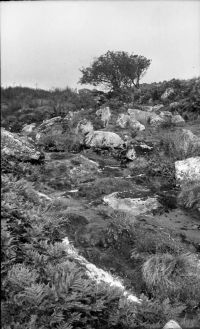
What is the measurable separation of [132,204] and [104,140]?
698 centimetres

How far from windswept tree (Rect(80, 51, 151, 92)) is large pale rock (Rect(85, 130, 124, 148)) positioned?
1480 cm

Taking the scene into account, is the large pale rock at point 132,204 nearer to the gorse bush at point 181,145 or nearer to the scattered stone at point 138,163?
the scattered stone at point 138,163

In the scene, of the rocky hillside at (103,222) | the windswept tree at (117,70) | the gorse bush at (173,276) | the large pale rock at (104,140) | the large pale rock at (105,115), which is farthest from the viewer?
the windswept tree at (117,70)

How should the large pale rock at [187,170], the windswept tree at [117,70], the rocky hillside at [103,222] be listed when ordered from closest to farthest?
the rocky hillside at [103,222] → the large pale rock at [187,170] → the windswept tree at [117,70]

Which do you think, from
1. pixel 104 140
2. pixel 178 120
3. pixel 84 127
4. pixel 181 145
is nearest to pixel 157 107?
pixel 178 120

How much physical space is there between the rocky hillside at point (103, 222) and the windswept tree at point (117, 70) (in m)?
10.4

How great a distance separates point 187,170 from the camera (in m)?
13.1

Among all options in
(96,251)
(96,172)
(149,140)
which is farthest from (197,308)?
(149,140)

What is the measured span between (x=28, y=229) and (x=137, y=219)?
5028mm

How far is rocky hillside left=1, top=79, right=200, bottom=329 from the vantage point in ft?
13.9

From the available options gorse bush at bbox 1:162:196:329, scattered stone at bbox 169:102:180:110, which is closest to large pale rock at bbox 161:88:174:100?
scattered stone at bbox 169:102:180:110

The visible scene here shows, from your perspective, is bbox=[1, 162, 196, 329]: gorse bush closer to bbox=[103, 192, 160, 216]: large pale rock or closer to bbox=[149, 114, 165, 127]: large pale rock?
bbox=[103, 192, 160, 216]: large pale rock

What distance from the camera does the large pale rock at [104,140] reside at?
16859 millimetres

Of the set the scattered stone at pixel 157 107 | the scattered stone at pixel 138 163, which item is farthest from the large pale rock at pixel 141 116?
the scattered stone at pixel 138 163
